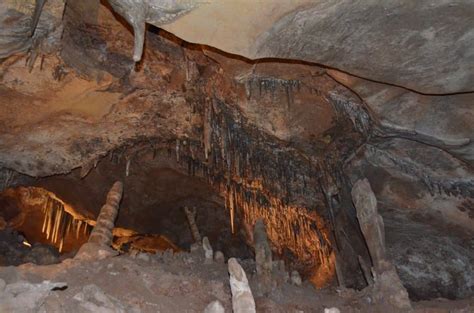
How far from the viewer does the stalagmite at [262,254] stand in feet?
32.7

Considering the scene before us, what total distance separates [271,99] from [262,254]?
3.67 meters

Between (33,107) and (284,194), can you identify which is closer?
(33,107)

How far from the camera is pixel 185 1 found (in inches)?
203

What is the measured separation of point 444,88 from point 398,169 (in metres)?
3.69

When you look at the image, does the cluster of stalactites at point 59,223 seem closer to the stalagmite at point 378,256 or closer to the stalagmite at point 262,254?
the stalagmite at point 262,254

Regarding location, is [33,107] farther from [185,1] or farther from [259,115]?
[185,1]

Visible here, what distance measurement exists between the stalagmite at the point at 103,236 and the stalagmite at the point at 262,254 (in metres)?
3.34

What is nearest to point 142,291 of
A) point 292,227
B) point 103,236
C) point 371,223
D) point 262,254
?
point 103,236

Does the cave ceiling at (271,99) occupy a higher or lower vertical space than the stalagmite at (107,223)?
higher

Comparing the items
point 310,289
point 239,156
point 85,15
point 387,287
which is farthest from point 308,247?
point 85,15

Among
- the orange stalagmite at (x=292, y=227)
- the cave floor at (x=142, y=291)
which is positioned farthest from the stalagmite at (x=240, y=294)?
the orange stalagmite at (x=292, y=227)

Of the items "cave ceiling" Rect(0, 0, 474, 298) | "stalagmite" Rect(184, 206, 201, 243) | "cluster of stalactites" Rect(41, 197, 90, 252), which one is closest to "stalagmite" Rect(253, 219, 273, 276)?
"cave ceiling" Rect(0, 0, 474, 298)

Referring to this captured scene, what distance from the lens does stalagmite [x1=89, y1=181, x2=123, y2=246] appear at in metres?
9.35

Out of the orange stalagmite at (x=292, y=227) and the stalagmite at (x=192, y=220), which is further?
the stalagmite at (x=192, y=220)
